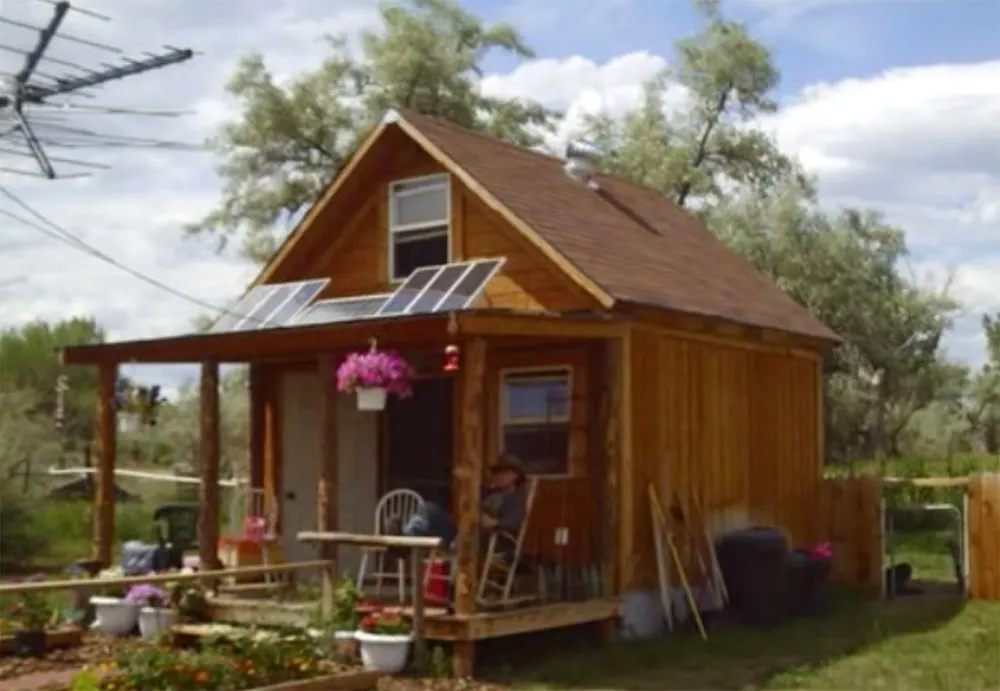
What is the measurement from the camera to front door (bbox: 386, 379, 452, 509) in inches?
587

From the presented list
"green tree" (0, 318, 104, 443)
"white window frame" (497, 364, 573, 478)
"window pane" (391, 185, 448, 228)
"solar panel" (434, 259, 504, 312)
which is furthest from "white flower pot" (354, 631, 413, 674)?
"green tree" (0, 318, 104, 443)

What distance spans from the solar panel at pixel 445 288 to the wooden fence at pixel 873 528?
5593 millimetres

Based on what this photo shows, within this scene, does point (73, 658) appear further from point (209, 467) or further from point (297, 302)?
point (297, 302)

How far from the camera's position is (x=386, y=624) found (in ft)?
36.0

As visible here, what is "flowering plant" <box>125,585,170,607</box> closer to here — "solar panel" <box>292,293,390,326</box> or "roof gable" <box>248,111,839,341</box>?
"solar panel" <box>292,293,390,326</box>

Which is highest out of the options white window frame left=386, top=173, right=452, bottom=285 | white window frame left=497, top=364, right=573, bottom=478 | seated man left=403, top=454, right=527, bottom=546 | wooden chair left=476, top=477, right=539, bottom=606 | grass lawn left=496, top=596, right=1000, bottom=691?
white window frame left=386, top=173, right=452, bottom=285

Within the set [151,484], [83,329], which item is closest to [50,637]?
[151,484]

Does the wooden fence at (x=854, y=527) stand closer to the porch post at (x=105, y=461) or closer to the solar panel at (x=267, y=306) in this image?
the solar panel at (x=267, y=306)

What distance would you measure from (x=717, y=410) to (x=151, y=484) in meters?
21.1

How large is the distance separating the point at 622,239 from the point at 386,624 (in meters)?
5.89

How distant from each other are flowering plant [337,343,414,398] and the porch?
189 millimetres

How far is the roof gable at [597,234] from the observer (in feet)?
44.9

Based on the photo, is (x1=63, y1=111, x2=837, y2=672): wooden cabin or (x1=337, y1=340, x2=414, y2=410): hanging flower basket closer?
(x1=337, y1=340, x2=414, y2=410): hanging flower basket

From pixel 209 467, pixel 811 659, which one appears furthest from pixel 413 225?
pixel 811 659
